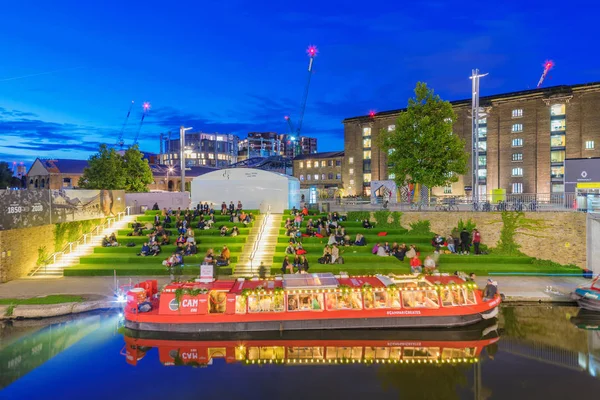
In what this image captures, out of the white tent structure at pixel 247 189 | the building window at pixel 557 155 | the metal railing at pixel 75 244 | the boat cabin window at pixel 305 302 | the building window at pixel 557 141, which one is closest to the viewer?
the boat cabin window at pixel 305 302

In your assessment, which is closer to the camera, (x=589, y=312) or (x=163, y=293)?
(x=163, y=293)

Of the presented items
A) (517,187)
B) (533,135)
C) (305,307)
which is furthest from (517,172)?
(305,307)

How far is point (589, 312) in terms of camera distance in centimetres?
1850

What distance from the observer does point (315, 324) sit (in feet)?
54.3

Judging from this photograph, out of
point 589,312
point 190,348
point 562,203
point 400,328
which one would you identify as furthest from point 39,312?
point 562,203

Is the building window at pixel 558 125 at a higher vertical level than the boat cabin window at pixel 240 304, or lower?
higher

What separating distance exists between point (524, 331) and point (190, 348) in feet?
41.8

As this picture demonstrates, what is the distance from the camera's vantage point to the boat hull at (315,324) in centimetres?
1638

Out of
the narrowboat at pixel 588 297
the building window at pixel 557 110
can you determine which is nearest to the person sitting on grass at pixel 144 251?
the narrowboat at pixel 588 297

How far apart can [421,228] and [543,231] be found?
24.9ft

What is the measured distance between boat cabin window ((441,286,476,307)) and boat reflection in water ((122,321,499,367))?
1.02 meters

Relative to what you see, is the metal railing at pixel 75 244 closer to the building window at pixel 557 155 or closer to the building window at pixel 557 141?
the building window at pixel 557 155

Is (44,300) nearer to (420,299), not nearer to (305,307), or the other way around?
(305,307)

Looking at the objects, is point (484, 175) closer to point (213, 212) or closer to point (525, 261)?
point (525, 261)
